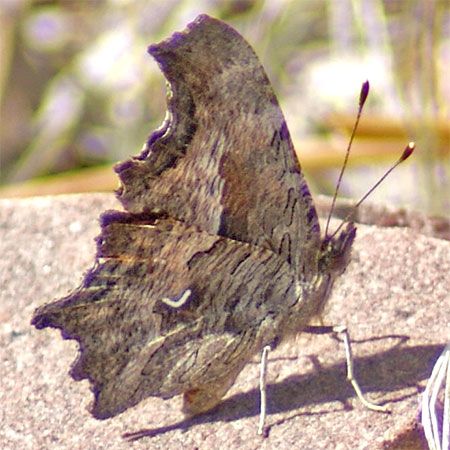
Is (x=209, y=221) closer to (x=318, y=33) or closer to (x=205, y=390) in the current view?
(x=205, y=390)

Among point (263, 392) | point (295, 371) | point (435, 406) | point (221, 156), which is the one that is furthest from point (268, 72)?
point (435, 406)

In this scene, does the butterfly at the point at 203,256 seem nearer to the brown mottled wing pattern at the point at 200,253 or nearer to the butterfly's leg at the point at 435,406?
the brown mottled wing pattern at the point at 200,253

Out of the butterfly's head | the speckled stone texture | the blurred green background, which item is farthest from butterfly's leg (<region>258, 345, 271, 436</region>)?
the blurred green background

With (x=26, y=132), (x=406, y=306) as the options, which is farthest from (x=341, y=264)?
(x=26, y=132)

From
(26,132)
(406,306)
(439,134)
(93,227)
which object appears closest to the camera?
(406,306)

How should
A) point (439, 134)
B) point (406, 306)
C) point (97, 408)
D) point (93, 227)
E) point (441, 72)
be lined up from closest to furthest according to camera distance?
1. point (97, 408)
2. point (406, 306)
3. point (93, 227)
4. point (439, 134)
5. point (441, 72)

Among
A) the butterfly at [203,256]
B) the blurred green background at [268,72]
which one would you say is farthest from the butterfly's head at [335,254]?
the blurred green background at [268,72]

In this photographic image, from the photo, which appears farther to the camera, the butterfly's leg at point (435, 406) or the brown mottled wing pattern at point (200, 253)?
the brown mottled wing pattern at point (200, 253)

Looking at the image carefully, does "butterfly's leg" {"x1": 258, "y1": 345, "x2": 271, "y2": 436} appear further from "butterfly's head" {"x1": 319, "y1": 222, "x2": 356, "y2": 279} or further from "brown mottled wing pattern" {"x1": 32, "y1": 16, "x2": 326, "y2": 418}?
"butterfly's head" {"x1": 319, "y1": 222, "x2": 356, "y2": 279}

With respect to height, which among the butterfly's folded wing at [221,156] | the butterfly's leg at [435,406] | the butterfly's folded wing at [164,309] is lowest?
the butterfly's leg at [435,406]
